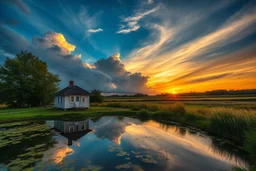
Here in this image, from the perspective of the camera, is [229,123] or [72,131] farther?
[72,131]

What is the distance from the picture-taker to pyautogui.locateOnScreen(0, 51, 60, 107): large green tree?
30547mm

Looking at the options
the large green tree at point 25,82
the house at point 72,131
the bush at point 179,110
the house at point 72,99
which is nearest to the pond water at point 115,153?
the house at point 72,131

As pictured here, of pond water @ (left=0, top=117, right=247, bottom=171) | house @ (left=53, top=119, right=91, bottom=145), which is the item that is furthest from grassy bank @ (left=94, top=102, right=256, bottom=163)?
house @ (left=53, top=119, right=91, bottom=145)

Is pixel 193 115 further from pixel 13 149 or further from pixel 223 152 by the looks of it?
pixel 13 149

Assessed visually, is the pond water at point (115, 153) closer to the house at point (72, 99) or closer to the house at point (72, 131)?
the house at point (72, 131)

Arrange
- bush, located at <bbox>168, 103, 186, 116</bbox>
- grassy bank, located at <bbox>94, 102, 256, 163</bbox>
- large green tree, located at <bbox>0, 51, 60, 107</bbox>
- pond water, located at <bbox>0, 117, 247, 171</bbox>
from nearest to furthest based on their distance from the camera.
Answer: pond water, located at <bbox>0, 117, 247, 171</bbox>, grassy bank, located at <bbox>94, 102, 256, 163</bbox>, bush, located at <bbox>168, 103, 186, 116</bbox>, large green tree, located at <bbox>0, 51, 60, 107</bbox>

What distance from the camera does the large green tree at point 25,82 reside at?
3055 centimetres

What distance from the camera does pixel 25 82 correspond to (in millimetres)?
31188

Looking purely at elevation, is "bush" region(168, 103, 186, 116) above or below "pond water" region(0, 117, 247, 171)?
above

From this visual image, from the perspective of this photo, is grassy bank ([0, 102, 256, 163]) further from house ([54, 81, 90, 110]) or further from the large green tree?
the large green tree

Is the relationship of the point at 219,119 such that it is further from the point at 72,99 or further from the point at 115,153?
the point at 72,99

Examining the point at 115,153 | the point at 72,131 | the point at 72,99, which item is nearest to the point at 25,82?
the point at 72,99

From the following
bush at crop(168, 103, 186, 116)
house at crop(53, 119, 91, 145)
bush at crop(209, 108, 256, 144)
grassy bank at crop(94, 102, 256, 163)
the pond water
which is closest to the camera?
the pond water

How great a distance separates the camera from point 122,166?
6105 mm
